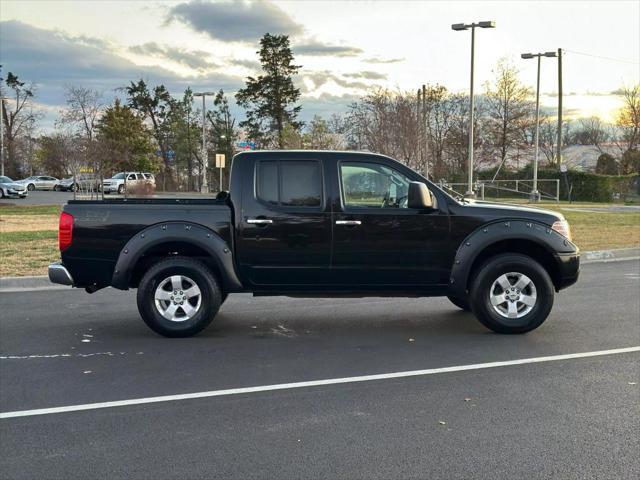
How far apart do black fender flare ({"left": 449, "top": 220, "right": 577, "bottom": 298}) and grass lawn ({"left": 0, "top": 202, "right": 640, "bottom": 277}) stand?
7.29 meters

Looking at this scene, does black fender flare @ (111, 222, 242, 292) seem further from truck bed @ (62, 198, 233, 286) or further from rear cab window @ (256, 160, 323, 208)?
rear cab window @ (256, 160, 323, 208)

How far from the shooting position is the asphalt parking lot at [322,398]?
374 centimetres

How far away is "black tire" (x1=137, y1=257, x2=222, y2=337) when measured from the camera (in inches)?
263

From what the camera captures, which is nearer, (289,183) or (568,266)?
(289,183)

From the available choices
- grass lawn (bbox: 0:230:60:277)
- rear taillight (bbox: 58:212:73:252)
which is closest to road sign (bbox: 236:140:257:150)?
grass lawn (bbox: 0:230:60:277)

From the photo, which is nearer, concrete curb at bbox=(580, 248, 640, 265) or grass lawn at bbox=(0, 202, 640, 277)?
grass lawn at bbox=(0, 202, 640, 277)

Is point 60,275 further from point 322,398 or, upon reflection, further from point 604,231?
point 604,231

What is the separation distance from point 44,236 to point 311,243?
464 inches

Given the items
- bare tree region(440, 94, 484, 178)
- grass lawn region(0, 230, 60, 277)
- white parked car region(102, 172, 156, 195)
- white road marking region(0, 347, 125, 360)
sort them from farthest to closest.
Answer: bare tree region(440, 94, 484, 178)
white parked car region(102, 172, 156, 195)
grass lawn region(0, 230, 60, 277)
white road marking region(0, 347, 125, 360)

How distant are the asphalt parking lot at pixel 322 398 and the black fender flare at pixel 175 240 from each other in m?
0.76

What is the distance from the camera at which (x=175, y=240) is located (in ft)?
21.8

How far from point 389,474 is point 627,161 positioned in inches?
2120

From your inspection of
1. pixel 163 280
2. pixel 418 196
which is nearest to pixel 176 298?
pixel 163 280

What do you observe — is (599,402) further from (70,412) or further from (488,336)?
(70,412)
